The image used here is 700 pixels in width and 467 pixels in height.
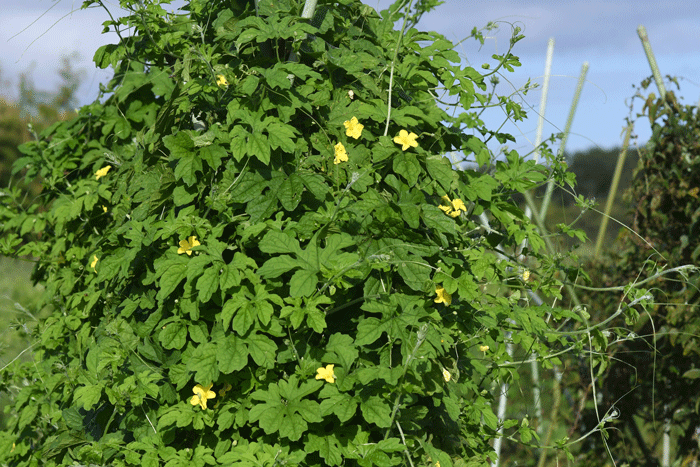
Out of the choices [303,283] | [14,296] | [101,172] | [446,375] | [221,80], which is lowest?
[446,375]

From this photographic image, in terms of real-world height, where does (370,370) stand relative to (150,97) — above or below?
below

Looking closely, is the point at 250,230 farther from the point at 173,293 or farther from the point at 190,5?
the point at 190,5

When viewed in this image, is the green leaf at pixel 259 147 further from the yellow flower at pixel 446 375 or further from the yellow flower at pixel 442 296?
the yellow flower at pixel 446 375

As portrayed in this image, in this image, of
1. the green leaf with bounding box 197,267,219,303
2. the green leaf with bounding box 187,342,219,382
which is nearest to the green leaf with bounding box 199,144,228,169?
the green leaf with bounding box 197,267,219,303

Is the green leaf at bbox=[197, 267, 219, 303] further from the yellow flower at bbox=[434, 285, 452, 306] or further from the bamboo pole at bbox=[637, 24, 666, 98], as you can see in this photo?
the bamboo pole at bbox=[637, 24, 666, 98]

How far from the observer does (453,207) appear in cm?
229

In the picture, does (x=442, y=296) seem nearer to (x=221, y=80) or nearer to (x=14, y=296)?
(x=221, y=80)

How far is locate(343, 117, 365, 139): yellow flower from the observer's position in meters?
2.13

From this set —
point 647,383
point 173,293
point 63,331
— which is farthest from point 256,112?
point 647,383

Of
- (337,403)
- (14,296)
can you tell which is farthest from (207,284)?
(14,296)

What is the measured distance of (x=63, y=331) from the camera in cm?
274

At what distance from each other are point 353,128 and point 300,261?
513mm

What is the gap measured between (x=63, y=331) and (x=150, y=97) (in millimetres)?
1104

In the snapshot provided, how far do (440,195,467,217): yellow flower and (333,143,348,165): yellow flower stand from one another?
0.40m
